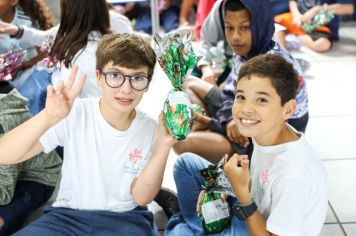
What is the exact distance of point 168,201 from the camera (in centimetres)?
181

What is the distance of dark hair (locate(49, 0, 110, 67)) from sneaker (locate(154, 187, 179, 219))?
67cm

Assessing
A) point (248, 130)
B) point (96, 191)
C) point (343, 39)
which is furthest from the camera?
point (343, 39)

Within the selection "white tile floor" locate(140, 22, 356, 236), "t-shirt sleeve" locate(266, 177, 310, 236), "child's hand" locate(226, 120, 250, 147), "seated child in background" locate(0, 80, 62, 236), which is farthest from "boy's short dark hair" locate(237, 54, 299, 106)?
"seated child in background" locate(0, 80, 62, 236)

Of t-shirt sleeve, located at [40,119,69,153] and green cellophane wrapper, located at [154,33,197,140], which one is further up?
green cellophane wrapper, located at [154,33,197,140]

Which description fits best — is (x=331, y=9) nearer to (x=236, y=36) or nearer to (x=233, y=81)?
(x=233, y=81)

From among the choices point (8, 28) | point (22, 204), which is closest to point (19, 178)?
point (22, 204)

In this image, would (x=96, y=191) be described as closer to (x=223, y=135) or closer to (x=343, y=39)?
(x=223, y=135)

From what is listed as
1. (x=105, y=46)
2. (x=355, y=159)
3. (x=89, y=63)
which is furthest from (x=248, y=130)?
(x=355, y=159)

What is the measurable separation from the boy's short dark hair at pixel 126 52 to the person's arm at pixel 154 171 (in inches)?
6.8

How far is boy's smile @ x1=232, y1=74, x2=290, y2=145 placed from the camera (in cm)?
127

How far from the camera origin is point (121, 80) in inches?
51.9

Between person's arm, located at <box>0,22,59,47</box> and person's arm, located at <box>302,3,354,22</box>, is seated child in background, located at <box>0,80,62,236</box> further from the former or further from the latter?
person's arm, located at <box>302,3,354,22</box>

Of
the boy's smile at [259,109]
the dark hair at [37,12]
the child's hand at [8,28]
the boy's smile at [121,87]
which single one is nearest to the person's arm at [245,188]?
the boy's smile at [259,109]

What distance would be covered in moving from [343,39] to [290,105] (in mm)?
2928
